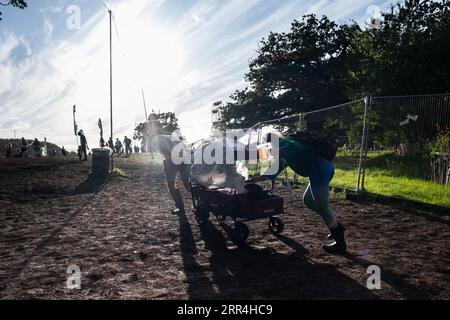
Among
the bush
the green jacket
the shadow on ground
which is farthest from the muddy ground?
the bush

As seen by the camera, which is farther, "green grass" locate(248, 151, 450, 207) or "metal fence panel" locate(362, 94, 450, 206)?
"metal fence panel" locate(362, 94, 450, 206)

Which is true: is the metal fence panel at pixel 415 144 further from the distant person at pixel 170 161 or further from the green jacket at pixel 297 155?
the distant person at pixel 170 161

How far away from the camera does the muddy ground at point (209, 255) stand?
3805 millimetres

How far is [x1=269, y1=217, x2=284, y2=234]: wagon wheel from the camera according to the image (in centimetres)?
638

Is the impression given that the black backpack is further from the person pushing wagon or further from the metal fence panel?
the metal fence panel

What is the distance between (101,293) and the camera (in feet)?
12.3

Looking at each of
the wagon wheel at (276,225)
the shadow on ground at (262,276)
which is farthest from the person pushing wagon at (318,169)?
the wagon wheel at (276,225)

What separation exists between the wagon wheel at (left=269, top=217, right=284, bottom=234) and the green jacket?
4.37 ft

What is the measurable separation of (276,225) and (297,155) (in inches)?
68.3

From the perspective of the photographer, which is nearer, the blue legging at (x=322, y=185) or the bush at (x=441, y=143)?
the blue legging at (x=322, y=185)

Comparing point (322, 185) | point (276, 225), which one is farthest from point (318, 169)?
point (276, 225)

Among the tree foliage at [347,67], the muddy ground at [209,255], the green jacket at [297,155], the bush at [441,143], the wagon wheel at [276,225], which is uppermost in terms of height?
the tree foliage at [347,67]

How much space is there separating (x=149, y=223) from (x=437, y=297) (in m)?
5.27

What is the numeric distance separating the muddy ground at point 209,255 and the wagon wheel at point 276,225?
141 millimetres
